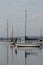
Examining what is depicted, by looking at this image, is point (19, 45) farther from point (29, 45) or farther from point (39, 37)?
point (39, 37)

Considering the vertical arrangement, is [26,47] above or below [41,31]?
below

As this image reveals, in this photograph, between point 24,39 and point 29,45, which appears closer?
point 29,45

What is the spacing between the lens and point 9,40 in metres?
61.3

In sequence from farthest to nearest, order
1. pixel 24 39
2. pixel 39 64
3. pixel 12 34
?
1. pixel 12 34
2. pixel 24 39
3. pixel 39 64

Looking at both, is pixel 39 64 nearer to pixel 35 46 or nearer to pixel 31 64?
pixel 31 64

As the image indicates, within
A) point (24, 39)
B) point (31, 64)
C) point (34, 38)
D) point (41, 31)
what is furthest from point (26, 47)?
point (31, 64)

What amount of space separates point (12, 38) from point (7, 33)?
5.21 metres

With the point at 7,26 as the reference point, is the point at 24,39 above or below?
below

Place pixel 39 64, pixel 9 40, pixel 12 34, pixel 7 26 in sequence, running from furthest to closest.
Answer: pixel 9 40 < pixel 12 34 < pixel 7 26 < pixel 39 64

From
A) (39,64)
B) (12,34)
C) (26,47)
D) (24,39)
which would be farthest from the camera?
(12,34)

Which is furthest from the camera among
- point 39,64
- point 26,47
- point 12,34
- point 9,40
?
point 9,40

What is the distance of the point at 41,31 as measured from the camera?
5366 cm

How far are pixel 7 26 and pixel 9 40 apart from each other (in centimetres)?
928

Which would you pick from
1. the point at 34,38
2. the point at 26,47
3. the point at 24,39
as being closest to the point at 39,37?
the point at 34,38
